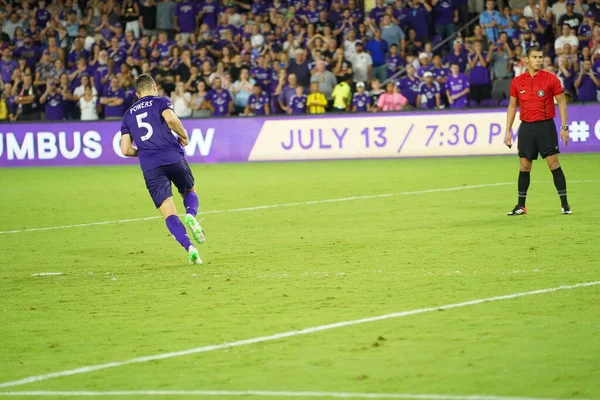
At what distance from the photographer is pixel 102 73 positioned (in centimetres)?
3200

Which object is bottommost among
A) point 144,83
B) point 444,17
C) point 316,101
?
point 316,101

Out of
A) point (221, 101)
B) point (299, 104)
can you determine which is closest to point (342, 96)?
point (299, 104)

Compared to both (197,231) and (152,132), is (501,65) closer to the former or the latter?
(152,132)

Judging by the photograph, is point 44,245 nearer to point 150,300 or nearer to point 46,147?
point 150,300

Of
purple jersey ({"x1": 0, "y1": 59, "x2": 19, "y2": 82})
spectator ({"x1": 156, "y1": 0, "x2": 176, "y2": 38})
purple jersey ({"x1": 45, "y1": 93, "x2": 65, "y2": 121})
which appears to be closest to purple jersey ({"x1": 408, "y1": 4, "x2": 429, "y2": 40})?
spectator ({"x1": 156, "y1": 0, "x2": 176, "y2": 38})

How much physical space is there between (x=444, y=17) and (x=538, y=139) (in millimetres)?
16232

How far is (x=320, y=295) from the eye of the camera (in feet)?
29.6

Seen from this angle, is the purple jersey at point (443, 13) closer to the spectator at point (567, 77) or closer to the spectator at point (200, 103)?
the spectator at point (567, 77)

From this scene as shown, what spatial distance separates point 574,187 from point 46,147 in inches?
642

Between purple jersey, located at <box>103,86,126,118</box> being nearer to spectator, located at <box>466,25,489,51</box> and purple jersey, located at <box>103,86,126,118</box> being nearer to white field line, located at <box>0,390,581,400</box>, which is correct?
spectator, located at <box>466,25,489,51</box>

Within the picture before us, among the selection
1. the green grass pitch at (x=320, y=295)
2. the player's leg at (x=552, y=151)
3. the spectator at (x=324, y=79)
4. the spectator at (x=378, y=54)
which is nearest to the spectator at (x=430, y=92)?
the spectator at (x=378, y=54)

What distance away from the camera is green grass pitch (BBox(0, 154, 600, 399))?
640 centimetres

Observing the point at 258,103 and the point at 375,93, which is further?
the point at 258,103

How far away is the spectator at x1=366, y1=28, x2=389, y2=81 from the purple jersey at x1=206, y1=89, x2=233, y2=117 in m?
4.02
